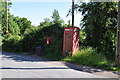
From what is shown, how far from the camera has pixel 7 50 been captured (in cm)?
2000

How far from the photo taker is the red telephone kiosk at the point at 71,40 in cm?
1255

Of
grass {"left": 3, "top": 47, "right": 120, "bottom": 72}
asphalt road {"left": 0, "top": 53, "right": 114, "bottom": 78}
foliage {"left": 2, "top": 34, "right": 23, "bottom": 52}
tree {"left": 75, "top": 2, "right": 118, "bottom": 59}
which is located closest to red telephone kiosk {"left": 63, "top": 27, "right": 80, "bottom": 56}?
grass {"left": 3, "top": 47, "right": 120, "bottom": 72}

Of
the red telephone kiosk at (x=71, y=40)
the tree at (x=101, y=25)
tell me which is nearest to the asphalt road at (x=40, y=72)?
the red telephone kiosk at (x=71, y=40)

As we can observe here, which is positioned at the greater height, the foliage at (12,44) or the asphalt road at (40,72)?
the foliage at (12,44)

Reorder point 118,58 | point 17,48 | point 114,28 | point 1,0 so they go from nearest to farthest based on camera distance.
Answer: point 118,58, point 114,28, point 17,48, point 1,0

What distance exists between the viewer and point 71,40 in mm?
12578

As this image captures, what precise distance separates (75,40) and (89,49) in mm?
1350

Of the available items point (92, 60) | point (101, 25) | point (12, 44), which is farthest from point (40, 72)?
point (12, 44)

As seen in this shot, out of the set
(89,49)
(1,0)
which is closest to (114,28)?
(89,49)

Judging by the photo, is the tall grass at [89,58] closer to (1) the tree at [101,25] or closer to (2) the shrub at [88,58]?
(2) the shrub at [88,58]

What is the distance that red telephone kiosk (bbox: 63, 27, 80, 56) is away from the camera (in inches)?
494

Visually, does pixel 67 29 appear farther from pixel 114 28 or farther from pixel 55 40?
pixel 114 28

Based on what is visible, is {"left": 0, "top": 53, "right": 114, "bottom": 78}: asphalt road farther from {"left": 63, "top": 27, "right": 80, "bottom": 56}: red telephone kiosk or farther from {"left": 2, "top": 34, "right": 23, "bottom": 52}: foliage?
{"left": 2, "top": 34, "right": 23, "bottom": 52}: foliage

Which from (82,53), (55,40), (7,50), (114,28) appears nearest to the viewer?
(82,53)
